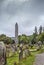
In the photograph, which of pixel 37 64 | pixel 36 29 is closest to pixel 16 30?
pixel 36 29

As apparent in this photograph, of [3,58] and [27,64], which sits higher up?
[3,58]

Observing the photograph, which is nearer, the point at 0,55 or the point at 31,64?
the point at 0,55

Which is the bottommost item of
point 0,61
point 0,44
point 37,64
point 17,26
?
point 37,64

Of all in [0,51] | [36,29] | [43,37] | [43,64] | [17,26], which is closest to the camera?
[0,51]

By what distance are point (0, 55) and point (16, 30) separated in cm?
11002

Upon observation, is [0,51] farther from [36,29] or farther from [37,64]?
[36,29]

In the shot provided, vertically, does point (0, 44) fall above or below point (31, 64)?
above

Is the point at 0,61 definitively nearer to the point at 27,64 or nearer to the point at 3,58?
the point at 3,58

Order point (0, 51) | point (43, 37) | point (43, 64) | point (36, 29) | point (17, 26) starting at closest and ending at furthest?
point (0, 51) < point (43, 64) < point (43, 37) < point (17, 26) < point (36, 29)

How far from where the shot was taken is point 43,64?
67.6ft

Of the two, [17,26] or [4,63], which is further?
[17,26]

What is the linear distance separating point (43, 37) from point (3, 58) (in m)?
A: 88.5

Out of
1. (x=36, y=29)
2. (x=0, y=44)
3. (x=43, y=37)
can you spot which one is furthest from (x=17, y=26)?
(x=0, y=44)

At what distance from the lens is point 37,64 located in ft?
68.4
